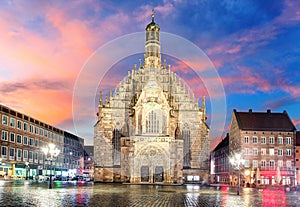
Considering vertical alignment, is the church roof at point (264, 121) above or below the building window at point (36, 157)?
above

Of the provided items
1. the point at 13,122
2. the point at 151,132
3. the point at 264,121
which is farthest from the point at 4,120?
the point at 264,121

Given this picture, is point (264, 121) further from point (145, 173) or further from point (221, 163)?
point (145, 173)

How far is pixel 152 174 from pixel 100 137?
13.8 m

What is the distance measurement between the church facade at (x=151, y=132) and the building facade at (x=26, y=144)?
1619cm

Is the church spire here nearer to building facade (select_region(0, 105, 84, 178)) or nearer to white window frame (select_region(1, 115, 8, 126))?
building facade (select_region(0, 105, 84, 178))

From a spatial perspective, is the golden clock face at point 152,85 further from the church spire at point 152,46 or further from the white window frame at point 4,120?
the white window frame at point 4,120

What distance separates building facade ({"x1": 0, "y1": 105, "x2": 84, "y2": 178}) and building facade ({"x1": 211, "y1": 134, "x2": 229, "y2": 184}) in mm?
41547

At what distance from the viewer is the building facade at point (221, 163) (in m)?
94.0

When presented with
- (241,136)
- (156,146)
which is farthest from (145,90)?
(241,136)

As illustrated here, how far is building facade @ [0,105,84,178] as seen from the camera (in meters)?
76.4

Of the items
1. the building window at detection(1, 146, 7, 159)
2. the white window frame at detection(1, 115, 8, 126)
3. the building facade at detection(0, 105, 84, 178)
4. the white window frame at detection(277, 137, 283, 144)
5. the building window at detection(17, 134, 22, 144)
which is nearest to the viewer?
the building window at detection(1, 146, 7, 159)

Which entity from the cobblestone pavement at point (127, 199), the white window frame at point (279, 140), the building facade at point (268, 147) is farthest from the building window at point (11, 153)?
the white window frame at point (279, 140)

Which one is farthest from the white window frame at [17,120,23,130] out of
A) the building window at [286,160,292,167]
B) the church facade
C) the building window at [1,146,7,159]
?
the building window at [286,160,292,167]

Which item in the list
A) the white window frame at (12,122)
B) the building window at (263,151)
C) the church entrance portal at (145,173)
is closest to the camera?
the church entrance portal at (145,173)
